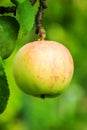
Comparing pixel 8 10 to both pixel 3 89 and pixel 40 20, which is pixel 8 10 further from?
pixel 3 89

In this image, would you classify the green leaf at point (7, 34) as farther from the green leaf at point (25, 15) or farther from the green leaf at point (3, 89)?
the green leaf at point (3, 89)

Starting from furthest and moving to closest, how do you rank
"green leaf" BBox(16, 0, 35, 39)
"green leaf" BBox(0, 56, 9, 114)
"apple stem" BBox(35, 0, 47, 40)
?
"apple stem" BBox(35, 0, 47, 40) → "green leaf" BBox(16, 0, 35, 39) → "green leaf" BBox(0, 56, 9, 114)

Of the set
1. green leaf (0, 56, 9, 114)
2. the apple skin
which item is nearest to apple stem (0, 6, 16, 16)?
the apple skin

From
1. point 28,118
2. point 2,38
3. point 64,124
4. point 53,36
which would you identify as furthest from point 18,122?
point 2,38

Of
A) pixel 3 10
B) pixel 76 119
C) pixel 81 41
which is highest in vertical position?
pixel 3 10

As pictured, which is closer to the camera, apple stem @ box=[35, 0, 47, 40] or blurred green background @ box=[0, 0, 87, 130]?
apple stem @ box=[35, 0, 47, 40]

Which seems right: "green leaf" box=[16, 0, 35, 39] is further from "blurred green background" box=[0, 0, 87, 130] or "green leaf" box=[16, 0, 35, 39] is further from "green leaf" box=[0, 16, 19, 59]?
"blurred green background" box=[0, 0, 87, 130]

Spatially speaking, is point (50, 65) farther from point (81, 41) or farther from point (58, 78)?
point (81, 41)
